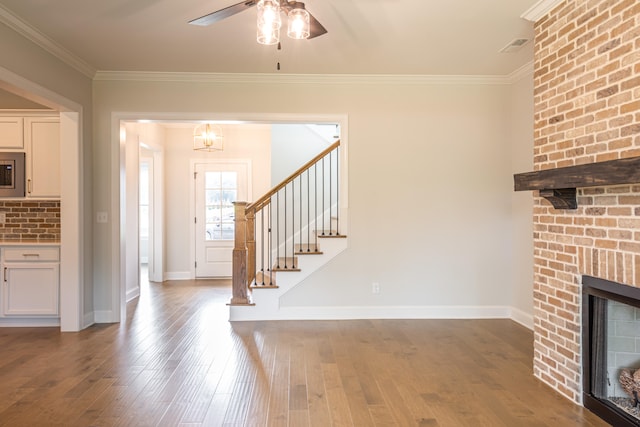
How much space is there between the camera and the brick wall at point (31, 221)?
464 centimetres

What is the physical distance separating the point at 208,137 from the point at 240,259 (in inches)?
110

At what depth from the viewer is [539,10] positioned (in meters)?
2.86

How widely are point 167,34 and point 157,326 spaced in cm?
294

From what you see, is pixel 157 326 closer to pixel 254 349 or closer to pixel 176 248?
pixel 254 349

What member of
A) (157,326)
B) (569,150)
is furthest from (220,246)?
(569,150)

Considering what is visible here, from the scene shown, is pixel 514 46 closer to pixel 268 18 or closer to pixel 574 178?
pixel 574 178

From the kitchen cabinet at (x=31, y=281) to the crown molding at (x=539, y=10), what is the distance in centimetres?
488

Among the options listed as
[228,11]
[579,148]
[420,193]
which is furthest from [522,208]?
[228,11]

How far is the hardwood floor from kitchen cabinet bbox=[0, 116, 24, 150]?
6.60 ft

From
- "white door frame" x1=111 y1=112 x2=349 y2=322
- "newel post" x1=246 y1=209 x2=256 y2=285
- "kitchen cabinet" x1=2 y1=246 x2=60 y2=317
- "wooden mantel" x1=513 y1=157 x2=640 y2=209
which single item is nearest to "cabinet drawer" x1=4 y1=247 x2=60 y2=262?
"kitchen cabinet" x1=2 y1=246 x2=60 y2=317

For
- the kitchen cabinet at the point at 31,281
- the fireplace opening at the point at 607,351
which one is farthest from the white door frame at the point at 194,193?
the fireplace opening at the point at 607,351

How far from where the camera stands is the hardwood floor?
2.36 meters

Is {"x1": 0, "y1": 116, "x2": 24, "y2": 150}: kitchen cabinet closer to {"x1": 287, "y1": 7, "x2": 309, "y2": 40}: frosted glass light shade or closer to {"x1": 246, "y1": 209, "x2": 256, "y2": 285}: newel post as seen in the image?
{"x1": 246, "y1": 209, "x2": 256, "y2": 285}: newel post

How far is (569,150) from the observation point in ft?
8.48
